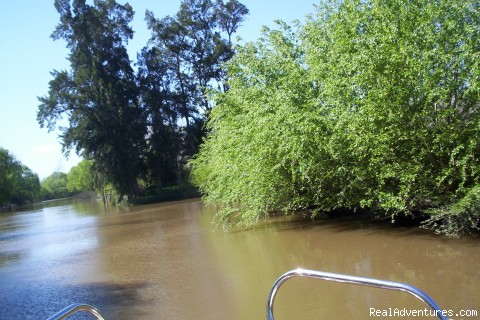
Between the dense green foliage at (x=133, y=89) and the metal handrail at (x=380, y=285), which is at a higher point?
the dense green foliage at (x=133, y=89)

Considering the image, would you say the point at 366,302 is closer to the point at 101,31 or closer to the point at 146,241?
the point at 146,241

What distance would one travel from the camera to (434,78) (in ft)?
31.2

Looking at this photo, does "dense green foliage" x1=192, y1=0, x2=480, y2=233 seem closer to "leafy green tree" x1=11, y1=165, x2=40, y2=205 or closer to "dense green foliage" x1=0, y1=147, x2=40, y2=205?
"dense green foliage" x1=0, y1=147, x2=40, y2=205

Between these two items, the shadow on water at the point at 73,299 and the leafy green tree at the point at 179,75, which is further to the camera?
the leafy green tree at the point at 179,75

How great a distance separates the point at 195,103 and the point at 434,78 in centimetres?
3689

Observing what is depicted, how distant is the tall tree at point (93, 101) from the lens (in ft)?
126

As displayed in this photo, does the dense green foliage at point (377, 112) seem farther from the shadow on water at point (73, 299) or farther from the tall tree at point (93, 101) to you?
the tall tree at point (93, 101)

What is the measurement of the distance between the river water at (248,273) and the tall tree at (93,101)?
895 inches

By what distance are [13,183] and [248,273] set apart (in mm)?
68847

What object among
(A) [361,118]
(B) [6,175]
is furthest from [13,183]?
(A) [361,118]

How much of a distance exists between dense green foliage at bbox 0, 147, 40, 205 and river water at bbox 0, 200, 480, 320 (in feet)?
183

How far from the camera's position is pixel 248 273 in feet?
Answer: 31.7

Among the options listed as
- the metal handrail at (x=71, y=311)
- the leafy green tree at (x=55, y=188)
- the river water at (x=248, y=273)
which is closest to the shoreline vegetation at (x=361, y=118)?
the river water at (x=248, y=273)

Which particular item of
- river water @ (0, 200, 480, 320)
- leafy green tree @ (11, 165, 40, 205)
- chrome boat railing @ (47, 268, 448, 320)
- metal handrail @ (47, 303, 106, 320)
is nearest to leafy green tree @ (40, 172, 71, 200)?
leafy green tree @ (11, 165, 40, 205)
